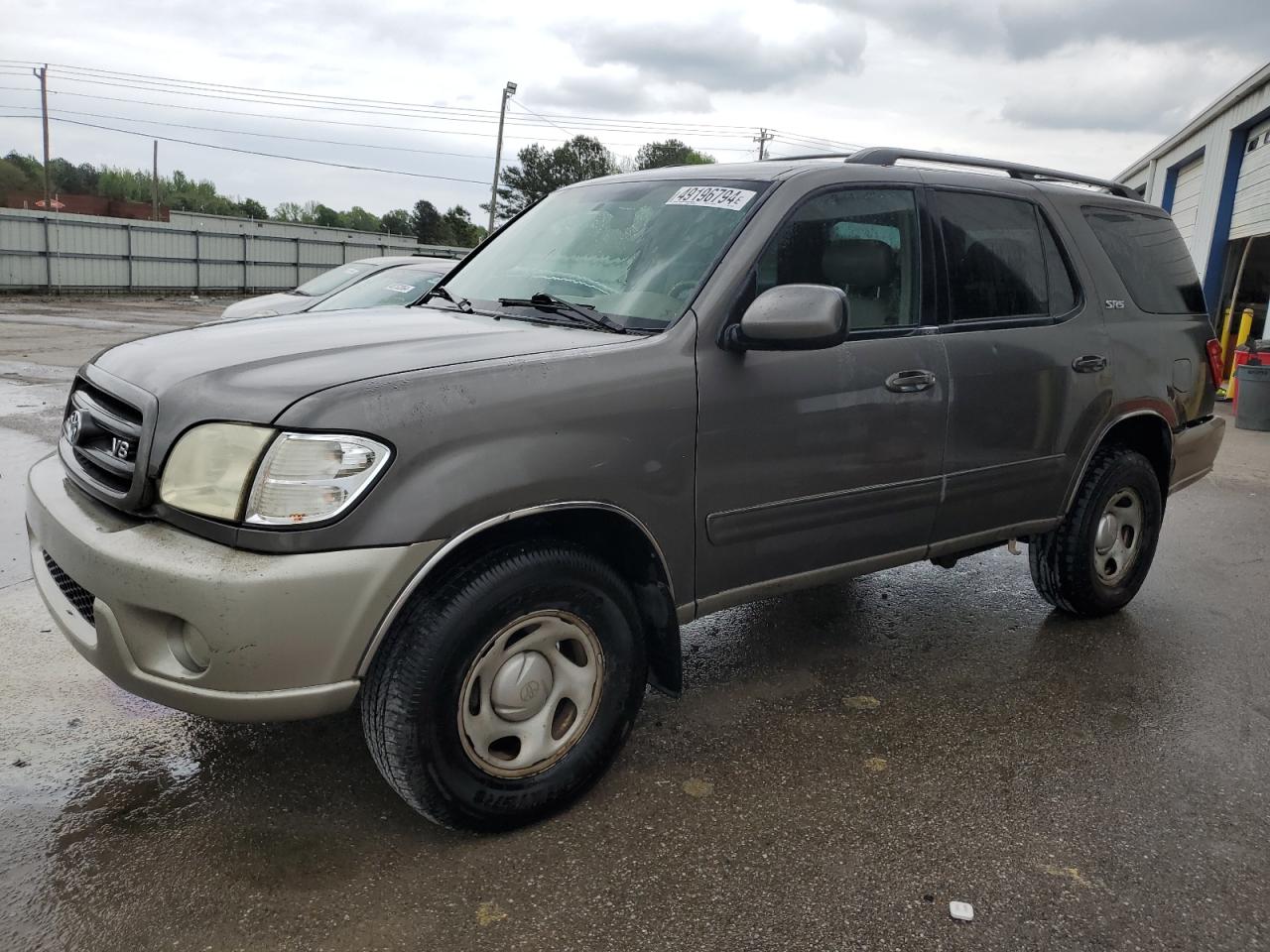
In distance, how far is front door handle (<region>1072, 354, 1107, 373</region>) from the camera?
3.96 meters

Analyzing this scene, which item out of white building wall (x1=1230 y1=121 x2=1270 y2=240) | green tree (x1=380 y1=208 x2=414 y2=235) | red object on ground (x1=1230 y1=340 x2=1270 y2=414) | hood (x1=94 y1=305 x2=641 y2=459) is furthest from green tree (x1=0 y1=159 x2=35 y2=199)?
hood (x1=94 y1=305 x2=641 y2=459)

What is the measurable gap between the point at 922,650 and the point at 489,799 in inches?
88.3

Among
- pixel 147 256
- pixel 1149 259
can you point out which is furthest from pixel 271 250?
pixel 1149 259

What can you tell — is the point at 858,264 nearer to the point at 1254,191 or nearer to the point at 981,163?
the point at 981,163

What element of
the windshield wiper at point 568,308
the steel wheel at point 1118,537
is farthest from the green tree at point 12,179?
the steel wheel at point 1118,537

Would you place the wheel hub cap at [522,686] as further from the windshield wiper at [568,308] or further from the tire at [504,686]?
the windshield wiper at [568,308]

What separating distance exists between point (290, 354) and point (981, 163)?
112 inches

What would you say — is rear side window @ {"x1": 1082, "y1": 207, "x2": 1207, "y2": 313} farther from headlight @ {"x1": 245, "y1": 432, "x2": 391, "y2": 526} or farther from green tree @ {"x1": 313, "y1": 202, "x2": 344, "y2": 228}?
green tree @ {"x1": 313, "y1": 202, "x2": 344, "y2": 228}

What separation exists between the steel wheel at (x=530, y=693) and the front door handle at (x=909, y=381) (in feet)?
4.46

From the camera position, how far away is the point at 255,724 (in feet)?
10.8

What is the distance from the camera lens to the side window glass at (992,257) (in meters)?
3.63

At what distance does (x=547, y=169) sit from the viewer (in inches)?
3381

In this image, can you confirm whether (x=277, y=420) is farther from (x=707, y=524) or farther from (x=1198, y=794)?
(x=1198, y=794)

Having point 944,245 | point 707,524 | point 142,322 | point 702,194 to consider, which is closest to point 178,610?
point 707,524
